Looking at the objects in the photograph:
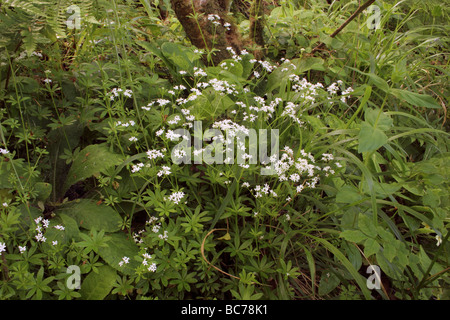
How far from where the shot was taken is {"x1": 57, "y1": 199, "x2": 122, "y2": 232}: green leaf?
1.55 metres

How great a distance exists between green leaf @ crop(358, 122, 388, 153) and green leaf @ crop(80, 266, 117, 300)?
116 centimetres

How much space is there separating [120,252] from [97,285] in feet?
0.52

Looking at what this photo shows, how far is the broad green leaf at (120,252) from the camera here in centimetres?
138

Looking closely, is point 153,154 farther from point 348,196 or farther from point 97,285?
point 348,196

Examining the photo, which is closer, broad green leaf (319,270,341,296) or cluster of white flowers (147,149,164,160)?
cluster of white flowers (147,149,164,160)

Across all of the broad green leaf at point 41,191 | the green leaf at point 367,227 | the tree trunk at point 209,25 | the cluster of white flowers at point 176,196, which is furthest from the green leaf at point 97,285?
the tree trunk at point 209,25

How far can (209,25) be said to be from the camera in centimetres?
237

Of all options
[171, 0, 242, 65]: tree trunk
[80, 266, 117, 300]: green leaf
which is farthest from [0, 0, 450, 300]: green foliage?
[171, 0, 242, 65]: tree trunk

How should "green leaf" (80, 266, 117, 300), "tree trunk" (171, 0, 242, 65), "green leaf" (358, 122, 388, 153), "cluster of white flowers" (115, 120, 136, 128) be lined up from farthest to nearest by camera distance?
"tree trunk" (171, 0, 242, 65) < "cluster of white flowers" (115, 120, 136, 128) < "green leaf" (80, 266, 117, 300) < "green leaf" (358, 122, 388, 153)

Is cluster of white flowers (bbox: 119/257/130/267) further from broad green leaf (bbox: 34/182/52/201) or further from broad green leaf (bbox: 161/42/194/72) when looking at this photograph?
broad green leaf (bbox: 161/42/194/72)

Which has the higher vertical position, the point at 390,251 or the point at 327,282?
the point at 390,251

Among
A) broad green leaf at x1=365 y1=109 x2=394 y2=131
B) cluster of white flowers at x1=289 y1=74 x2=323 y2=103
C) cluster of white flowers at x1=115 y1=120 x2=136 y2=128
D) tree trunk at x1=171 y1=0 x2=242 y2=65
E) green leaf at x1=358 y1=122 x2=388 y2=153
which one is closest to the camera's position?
green leaf at x1=358 y1=122 x2=388 y2=153

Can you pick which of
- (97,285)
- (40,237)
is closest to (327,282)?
(97,285)

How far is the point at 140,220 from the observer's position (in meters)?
1.75
